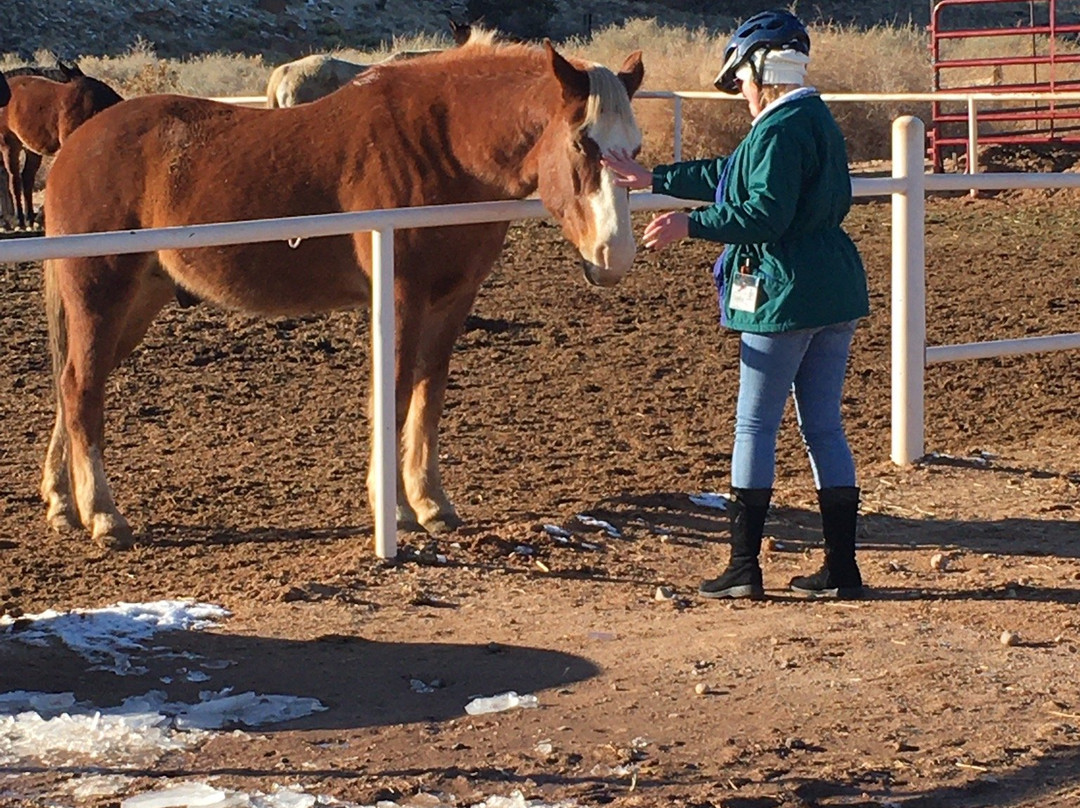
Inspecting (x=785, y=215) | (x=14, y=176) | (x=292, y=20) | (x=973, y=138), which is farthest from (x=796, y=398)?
(x=292, y=20)

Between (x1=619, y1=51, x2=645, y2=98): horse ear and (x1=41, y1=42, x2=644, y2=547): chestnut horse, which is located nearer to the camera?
(x1=619, y1=51, x2=645, y2=98): horse ear

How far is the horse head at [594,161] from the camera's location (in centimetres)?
523

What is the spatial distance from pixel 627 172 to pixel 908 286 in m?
2.08

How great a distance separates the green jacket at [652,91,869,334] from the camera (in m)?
4.66

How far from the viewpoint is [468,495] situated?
6.75m

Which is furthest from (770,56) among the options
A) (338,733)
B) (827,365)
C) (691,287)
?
(691,287)

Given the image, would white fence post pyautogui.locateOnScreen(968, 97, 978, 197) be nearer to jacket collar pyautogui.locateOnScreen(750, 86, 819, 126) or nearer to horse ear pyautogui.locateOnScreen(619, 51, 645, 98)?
horse ear pyautogui.locateOnScreen(619, 51, 645, 98)

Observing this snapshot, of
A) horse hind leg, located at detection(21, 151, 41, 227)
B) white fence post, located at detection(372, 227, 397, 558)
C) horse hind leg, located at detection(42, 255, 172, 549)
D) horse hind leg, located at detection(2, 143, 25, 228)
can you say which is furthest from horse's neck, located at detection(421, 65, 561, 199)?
horse hind leg, located at detection(21, 151, 41, 227)

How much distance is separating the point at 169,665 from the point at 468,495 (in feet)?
7.86

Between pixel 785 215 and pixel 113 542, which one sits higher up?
pixel 785 215

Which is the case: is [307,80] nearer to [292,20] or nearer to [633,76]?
[633,76]

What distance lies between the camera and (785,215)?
4660 mm

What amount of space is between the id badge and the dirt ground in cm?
91

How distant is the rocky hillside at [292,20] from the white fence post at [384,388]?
36016mm
